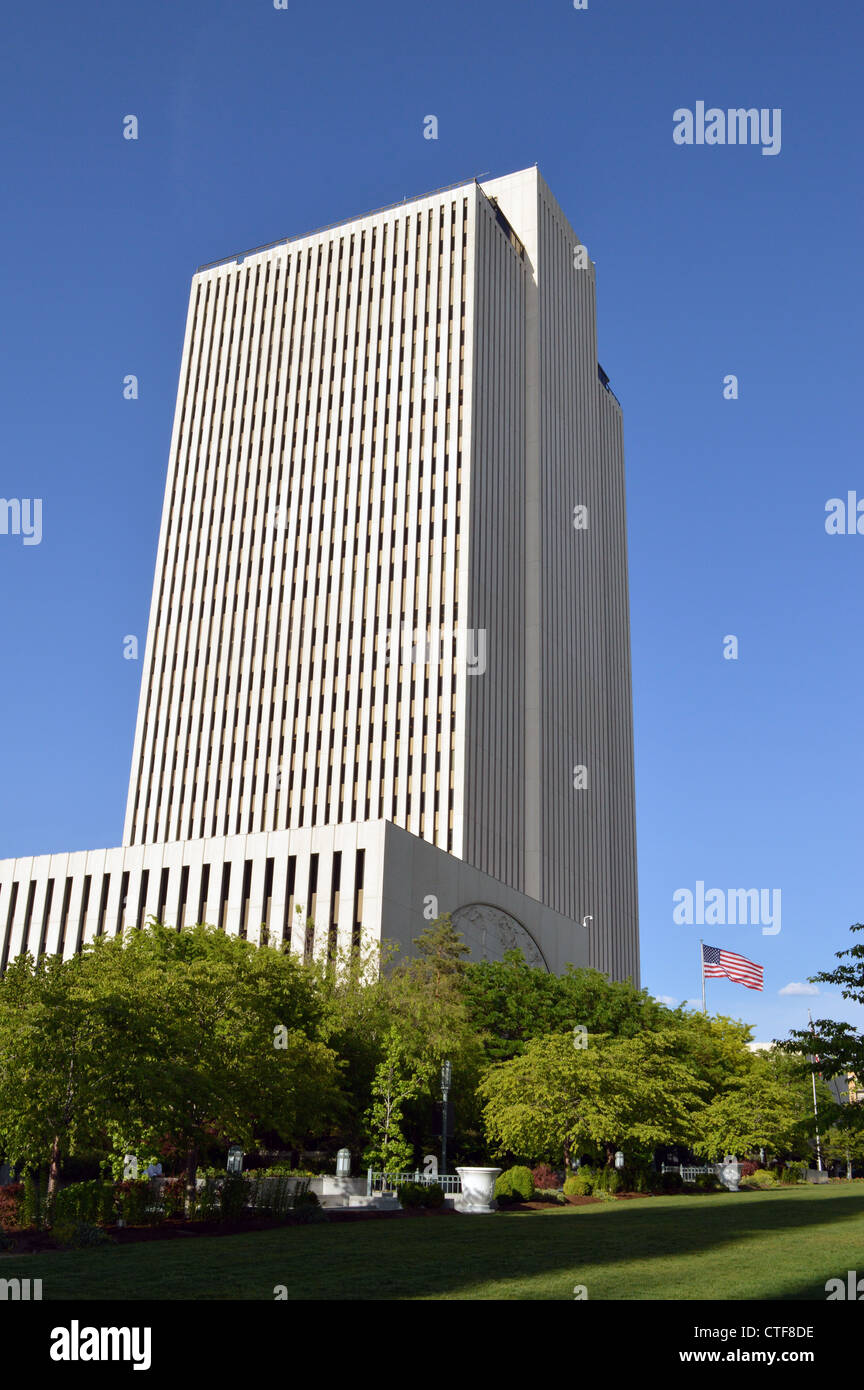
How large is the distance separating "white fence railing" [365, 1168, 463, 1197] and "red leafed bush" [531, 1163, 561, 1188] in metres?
2.72

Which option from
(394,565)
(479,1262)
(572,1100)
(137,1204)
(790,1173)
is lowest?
(790,1173)

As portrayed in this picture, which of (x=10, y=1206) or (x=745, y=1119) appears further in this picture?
(x=745, y=1119)

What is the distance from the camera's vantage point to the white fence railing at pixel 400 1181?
3475 cm

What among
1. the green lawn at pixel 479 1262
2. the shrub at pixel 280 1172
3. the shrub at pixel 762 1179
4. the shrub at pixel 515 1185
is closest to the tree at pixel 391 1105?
the shrub at pixel 280 1172

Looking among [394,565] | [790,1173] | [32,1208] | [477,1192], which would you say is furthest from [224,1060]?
[394,565]

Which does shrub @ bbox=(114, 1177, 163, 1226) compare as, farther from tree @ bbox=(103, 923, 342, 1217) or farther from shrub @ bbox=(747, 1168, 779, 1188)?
shrub @ bbox=(747, 1168, 779, 1188)

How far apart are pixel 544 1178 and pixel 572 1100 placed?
9.36 feet

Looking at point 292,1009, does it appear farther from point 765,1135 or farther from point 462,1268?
point 765,1135

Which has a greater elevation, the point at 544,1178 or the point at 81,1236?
the point at 81,1236

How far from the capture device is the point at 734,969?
222 feet

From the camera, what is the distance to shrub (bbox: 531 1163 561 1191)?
1537 inches

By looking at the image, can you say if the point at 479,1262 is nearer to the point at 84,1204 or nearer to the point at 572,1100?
the point at 84,1204

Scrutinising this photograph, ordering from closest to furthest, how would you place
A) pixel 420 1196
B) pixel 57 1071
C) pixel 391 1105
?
1. pixel 57 1071
2. pixel 420 1196
3. pixel 391 1105

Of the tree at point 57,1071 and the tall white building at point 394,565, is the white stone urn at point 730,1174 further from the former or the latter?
the tree at point 57,1071
